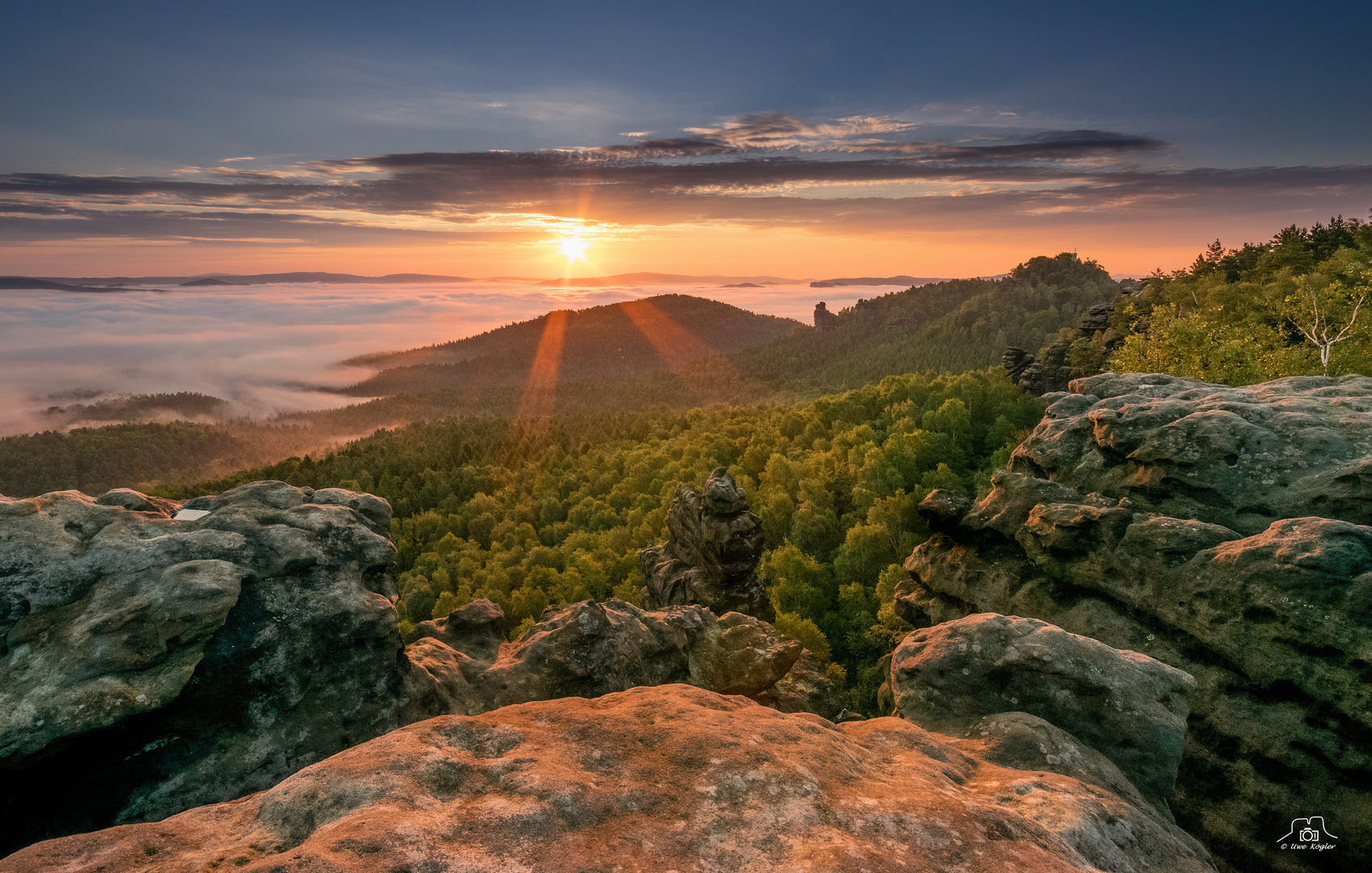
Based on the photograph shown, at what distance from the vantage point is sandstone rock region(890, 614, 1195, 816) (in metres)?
14.5

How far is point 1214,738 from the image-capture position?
53.8ft

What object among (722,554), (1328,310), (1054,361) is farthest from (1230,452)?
(1054,361)

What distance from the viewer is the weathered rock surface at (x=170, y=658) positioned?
11.4 metres

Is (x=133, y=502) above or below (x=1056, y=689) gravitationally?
above

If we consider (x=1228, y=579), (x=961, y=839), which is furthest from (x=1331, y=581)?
(x=961, y=839)

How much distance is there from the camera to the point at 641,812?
9070mm

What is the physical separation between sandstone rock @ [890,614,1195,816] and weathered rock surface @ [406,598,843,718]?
29.7ft

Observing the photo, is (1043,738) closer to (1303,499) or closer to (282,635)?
(1303,499)

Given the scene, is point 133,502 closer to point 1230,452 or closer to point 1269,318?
point 1230,452

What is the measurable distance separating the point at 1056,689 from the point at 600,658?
13.2 metres

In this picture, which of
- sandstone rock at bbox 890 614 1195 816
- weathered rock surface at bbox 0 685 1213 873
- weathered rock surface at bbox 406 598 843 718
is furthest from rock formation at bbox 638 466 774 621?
weathered rock surface at bbox 0 685 1213 873

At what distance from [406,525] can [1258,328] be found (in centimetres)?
14736

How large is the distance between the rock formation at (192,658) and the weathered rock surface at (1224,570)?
691 inches

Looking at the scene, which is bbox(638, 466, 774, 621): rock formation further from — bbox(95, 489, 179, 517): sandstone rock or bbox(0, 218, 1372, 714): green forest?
bbox(95, 489, 179, 517): sandstone rock
